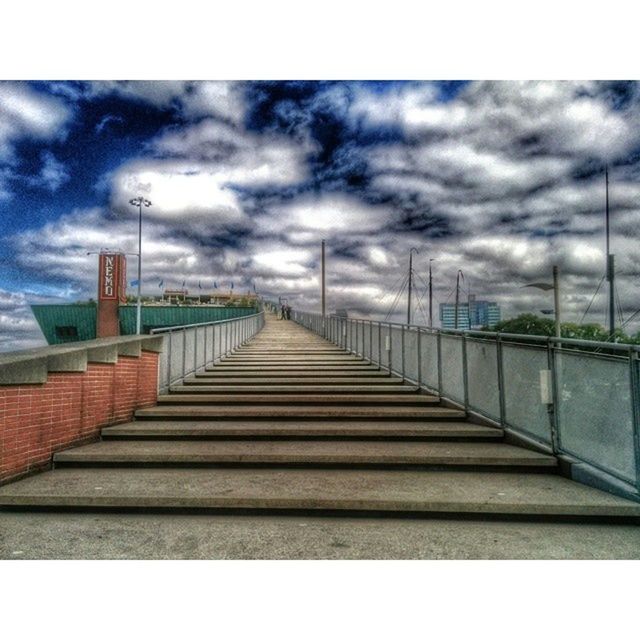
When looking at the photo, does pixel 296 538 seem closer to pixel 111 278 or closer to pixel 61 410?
pixel 61 410

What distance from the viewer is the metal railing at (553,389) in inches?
191

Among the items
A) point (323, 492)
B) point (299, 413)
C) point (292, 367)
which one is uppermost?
point (292, 367)

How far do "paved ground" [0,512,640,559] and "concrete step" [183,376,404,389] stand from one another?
17.5ft

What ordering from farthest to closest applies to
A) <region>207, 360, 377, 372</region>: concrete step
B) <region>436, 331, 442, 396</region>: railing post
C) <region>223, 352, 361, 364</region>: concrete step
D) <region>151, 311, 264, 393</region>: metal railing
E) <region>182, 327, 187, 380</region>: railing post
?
<region>223, 352, 361, 364</region>: concrete step, <region>207, 360, 377, 372</region>: concrete step, <region>182, 327, 187, 380</region>: railing post, <region>151, 311, 264, 393</region>: metal railing, <region>436, 331, 442, 396</region>: railing post

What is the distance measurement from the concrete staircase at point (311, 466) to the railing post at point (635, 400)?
0.45 m

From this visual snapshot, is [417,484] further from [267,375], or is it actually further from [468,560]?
[267,375]

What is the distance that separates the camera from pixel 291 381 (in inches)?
403

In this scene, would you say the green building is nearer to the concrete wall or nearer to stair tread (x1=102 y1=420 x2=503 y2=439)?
the concrete wall

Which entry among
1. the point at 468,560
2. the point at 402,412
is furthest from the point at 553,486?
the point at 402,412

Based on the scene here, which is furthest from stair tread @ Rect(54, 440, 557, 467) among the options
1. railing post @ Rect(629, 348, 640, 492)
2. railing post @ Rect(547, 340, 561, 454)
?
railing post @ Rect(629, 348, 640, 492)

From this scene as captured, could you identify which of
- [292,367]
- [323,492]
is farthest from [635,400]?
[292,367]

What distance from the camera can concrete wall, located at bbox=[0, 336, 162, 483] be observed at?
17.2 feet

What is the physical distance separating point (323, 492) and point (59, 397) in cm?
330

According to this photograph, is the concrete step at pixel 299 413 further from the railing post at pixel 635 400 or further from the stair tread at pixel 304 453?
the railing post at pixel 635 400
